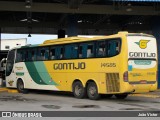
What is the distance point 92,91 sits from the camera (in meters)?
20.1

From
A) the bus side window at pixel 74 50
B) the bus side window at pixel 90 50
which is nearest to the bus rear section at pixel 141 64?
the bus side window at pixel 90 50

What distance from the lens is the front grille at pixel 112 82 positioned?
1877 centimetres

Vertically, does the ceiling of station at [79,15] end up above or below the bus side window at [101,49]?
above

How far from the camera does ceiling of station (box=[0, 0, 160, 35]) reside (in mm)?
30938

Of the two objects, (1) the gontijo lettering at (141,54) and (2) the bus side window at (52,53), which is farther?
(2) the bus side window at (52,53)

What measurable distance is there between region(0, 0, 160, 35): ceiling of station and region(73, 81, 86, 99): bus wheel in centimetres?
965

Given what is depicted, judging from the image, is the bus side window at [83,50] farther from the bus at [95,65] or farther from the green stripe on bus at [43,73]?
the green stripe on bus at [43,73]

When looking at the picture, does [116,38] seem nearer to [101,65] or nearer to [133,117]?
[101,65]

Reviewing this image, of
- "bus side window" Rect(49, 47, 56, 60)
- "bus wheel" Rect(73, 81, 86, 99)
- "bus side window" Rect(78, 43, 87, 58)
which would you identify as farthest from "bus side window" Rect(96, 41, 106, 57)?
"bus side window" Rect(49, 47, 56, 60)

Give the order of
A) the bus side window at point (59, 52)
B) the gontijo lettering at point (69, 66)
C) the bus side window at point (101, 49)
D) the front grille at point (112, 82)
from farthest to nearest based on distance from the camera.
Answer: the bus side window at point (59, 52) → the gontijo lettering at point (69, 66) → the bus side window at point (101, 49) → the front grille at point (112, 82)

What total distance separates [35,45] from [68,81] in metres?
3.84

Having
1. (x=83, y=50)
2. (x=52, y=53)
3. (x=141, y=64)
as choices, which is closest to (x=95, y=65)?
(x=83, y=50)

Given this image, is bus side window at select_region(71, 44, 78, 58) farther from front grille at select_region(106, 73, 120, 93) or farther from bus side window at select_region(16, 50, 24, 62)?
bus side window at select_region(16, 50, 24, 62)

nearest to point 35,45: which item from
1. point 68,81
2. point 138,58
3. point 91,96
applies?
point 68,81
